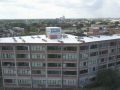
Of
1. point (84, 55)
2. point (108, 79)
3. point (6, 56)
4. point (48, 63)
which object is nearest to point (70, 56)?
point (84, 55)

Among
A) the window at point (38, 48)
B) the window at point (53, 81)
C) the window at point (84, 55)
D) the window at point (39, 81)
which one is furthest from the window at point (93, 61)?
the window at point (39, 81)

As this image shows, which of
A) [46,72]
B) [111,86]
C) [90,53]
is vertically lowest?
[111,86]

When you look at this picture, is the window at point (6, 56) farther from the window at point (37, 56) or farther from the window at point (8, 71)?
the window at point (37, 56)

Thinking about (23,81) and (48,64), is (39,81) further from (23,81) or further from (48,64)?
(48,64)

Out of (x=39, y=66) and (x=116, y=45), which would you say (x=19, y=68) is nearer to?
(x=39, y=66)

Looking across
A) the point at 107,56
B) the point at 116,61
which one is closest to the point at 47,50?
the point at 107,56

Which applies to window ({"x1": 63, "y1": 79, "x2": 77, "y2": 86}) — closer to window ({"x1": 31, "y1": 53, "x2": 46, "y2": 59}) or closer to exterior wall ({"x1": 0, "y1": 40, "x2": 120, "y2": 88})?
exterior wall ({"x1": 0, "y1": 40, "x2": 120, "y2": 88})

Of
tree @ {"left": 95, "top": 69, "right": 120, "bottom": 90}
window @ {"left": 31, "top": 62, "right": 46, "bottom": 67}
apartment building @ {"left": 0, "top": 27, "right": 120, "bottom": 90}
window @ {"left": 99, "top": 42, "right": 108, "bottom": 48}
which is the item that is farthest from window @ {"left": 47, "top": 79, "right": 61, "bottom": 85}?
window @ {"left": 99, "top": 42, "right": 108, "bottom": 48}

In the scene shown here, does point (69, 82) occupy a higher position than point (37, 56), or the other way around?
point (37, 56)
